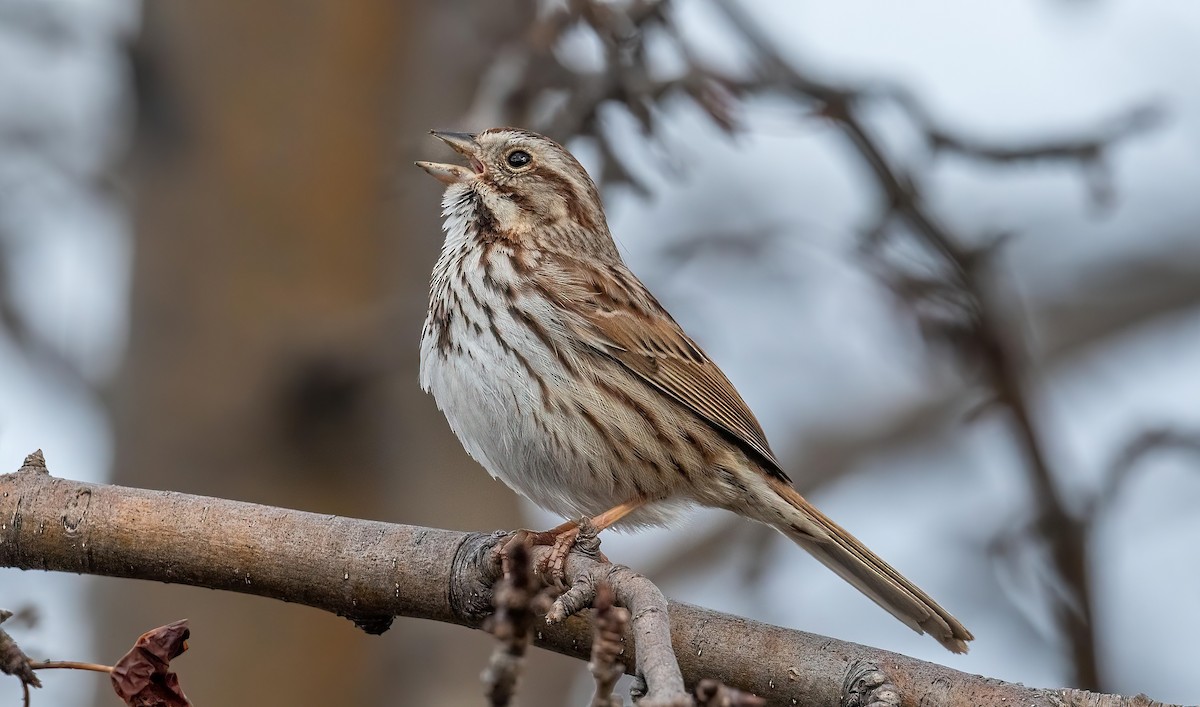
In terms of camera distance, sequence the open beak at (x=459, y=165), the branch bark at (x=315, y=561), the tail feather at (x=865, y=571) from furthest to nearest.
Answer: the open beak at (x=459, y=165) < the tail feather at (x=865, y=571) < the branch bark at (x=315, y=561)

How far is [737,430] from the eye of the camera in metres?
4.90

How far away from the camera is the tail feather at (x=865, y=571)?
14.2 ft

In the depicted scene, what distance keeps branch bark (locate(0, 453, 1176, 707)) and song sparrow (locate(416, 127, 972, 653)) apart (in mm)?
1127

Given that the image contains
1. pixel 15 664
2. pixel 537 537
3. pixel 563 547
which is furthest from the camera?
pixel 537 537

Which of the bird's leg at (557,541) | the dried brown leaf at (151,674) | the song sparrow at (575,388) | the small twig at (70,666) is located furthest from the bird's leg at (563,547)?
the small twig at (70,666)

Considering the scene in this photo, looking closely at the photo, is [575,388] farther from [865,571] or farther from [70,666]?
[70,666]

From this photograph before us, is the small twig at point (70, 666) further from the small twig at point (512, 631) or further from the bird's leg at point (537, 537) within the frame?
the small twig at point (512, 631)

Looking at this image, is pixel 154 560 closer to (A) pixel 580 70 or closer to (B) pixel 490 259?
(B) pixel 490 259

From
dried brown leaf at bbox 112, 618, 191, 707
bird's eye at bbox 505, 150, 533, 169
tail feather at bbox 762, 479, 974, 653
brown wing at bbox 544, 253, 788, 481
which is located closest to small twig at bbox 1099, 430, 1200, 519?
tail feather at bbox 762, 479, 974, 653

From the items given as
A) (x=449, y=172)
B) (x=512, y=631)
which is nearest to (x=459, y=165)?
(x=449, y=172)

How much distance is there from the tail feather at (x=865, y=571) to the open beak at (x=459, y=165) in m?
1.53

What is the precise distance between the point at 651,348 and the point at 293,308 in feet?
6.38

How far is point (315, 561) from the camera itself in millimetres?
3404

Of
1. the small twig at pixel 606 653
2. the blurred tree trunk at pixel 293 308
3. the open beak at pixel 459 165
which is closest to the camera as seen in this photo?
the small twig at pixel 606 653
